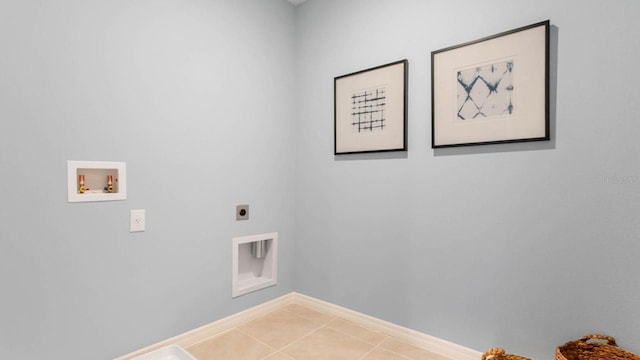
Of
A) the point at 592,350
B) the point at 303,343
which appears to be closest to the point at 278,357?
the point at 303,343

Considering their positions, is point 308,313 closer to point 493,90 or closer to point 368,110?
point 368,110

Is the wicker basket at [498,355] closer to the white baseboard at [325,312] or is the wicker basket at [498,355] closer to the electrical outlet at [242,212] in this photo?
A: the white baseboard at [325,312]

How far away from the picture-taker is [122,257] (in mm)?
1599

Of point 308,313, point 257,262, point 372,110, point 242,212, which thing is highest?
point 372,110

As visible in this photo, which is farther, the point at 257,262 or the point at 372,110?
the point at 257,262

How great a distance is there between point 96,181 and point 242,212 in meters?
0.87

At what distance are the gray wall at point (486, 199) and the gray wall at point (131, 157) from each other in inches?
21.8

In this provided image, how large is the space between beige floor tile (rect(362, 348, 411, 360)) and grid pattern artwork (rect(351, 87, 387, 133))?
1.37m

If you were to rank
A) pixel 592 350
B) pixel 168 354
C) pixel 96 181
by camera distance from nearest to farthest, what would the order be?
pixel 592 350 → pixel 96 181 → pixel 168 354

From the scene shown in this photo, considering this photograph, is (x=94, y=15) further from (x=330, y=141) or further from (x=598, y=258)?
(x=598, y=258)

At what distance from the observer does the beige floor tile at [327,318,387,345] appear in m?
1.93

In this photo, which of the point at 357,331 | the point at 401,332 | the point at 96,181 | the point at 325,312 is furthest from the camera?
the point at 325,312

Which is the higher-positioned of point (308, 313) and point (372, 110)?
point (372, 110)

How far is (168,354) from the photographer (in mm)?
1684
